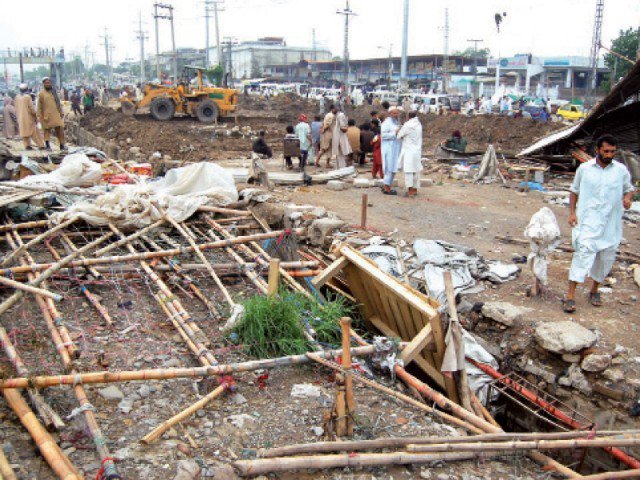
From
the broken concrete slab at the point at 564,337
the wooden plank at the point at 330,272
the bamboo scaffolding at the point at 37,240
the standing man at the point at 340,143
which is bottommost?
the broken concrete slab at the point at 564,337

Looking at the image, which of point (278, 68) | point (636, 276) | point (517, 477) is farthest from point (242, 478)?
point (278, 68)

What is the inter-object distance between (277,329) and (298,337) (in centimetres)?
17

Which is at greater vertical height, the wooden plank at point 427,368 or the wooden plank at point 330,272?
the wooden plank at point 330,272

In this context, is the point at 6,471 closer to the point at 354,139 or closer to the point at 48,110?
the point at 48,110

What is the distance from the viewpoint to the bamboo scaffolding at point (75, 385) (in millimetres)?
2741

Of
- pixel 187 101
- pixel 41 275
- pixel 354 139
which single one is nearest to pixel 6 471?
pixel 41 275

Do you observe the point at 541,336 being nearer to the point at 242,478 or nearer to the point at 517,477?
the point at 517,477

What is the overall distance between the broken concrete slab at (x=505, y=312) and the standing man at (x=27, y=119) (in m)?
10.2

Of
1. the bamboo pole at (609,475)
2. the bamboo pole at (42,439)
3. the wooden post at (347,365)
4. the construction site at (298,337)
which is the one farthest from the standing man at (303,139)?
the bamboo pole at (609,475)

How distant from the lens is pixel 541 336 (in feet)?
14.8

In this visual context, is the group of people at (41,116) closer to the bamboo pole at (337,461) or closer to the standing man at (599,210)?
the standing man at (599,210)

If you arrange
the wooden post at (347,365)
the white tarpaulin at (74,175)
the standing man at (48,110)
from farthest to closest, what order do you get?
the standing man at (48,110) < the white tarpaulin at (74,175) < the wooden post at (347,365)

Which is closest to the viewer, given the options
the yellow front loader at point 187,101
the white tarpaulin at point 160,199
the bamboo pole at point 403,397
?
the bamboo pole at point 403,397

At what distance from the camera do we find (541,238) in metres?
5.00
